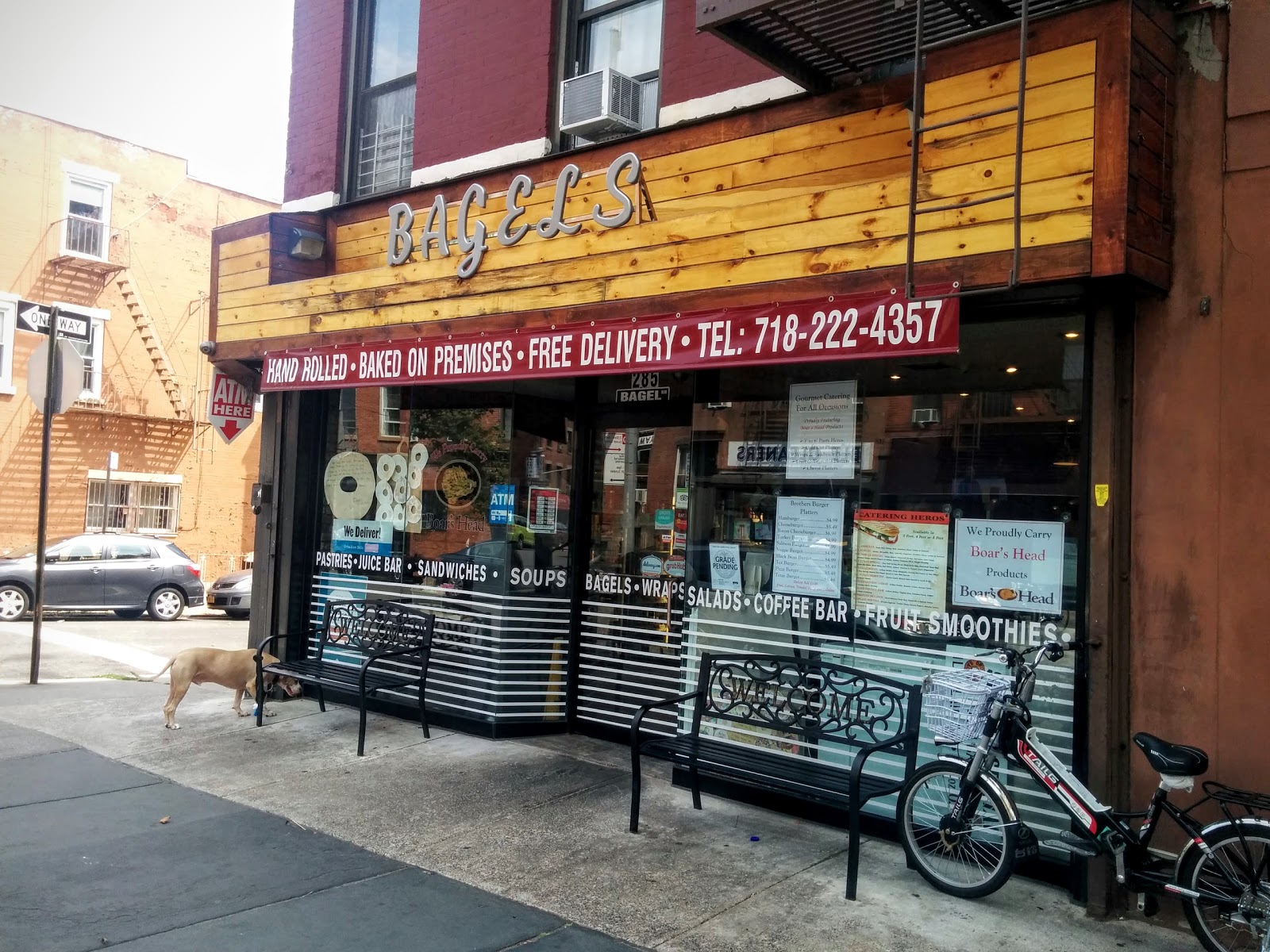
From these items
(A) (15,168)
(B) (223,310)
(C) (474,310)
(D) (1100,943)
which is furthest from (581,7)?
(A) (15,168)

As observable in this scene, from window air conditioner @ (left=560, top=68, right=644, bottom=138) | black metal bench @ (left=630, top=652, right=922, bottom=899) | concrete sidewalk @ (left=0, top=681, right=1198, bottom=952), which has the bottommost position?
concrete sidewalk @ (left=0, top=681, right=1198, bottom=952)

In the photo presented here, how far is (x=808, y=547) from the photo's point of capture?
6.22 meters

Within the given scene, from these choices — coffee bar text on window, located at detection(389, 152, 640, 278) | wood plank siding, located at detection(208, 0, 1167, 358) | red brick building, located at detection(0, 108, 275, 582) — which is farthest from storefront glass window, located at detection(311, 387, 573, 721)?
red brick building, located at detection(0, 108, 275, 582)

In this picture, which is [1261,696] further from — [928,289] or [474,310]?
[474,310]

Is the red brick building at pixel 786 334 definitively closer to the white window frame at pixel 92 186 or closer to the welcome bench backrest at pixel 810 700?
the welcome bench backrest at pixel 810 700

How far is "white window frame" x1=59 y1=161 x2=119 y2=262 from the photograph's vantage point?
22.7m

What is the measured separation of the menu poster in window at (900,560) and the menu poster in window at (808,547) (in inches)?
4.9

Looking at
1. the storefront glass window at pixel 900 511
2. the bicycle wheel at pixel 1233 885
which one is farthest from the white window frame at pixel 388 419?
the bicycle wheel at pixel 1233 885

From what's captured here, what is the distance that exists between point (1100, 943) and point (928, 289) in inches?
117

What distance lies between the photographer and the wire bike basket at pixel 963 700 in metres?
4.84

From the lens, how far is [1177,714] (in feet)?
15.6

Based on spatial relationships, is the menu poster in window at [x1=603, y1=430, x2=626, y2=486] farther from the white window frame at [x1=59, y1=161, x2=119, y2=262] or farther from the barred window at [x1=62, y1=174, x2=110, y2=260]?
the barred window at [x1=62, y1=174, x2=110, y2=260]

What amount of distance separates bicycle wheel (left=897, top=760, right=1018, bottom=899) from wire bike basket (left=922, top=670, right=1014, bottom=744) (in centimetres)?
20

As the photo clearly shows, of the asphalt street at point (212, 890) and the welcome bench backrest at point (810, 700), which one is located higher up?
the welcome bench backrest at point (810, 700)
